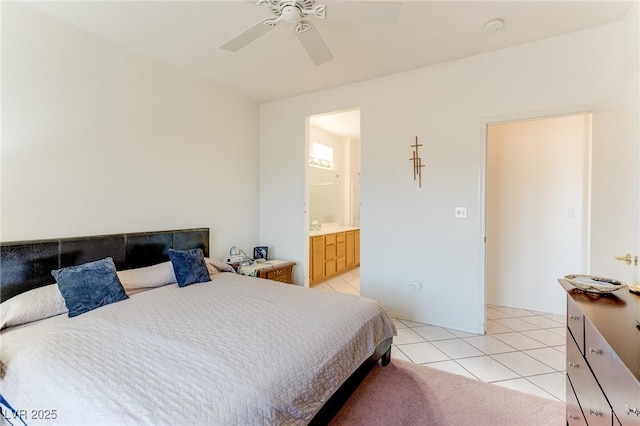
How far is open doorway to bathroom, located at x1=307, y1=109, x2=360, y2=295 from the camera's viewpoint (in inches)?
185

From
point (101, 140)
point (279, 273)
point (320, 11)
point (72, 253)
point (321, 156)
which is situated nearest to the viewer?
point (320, 11)

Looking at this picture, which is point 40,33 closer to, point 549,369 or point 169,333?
point 169,333

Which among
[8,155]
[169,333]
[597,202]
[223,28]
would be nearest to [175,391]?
[169,333]

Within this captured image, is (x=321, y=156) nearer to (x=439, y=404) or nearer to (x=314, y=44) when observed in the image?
(x=314, y=44)

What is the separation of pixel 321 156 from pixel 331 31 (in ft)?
10.9

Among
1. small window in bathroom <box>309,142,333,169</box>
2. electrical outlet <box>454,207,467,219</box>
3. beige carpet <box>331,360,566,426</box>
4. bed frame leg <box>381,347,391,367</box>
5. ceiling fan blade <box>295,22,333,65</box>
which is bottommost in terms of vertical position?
beige carpet <box>331,360,566,426</box>

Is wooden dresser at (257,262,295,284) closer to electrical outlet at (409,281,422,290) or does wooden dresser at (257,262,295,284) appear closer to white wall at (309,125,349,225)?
electrical outlet at (409,281,422,290)

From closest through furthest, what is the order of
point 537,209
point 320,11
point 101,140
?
point 320,11 → point 101,140 → point 537,209

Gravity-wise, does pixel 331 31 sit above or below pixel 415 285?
above

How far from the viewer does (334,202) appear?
20.5 feet

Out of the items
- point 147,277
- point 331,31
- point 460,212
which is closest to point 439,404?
point 460,212

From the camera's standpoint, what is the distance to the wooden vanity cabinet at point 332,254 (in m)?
4.55

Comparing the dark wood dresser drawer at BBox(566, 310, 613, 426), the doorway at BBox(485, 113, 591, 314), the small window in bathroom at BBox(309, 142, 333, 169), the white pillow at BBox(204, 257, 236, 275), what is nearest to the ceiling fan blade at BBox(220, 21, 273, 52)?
the white pillow at BBox(204, 257, 236, 275)

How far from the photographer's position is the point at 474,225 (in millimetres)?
2918
